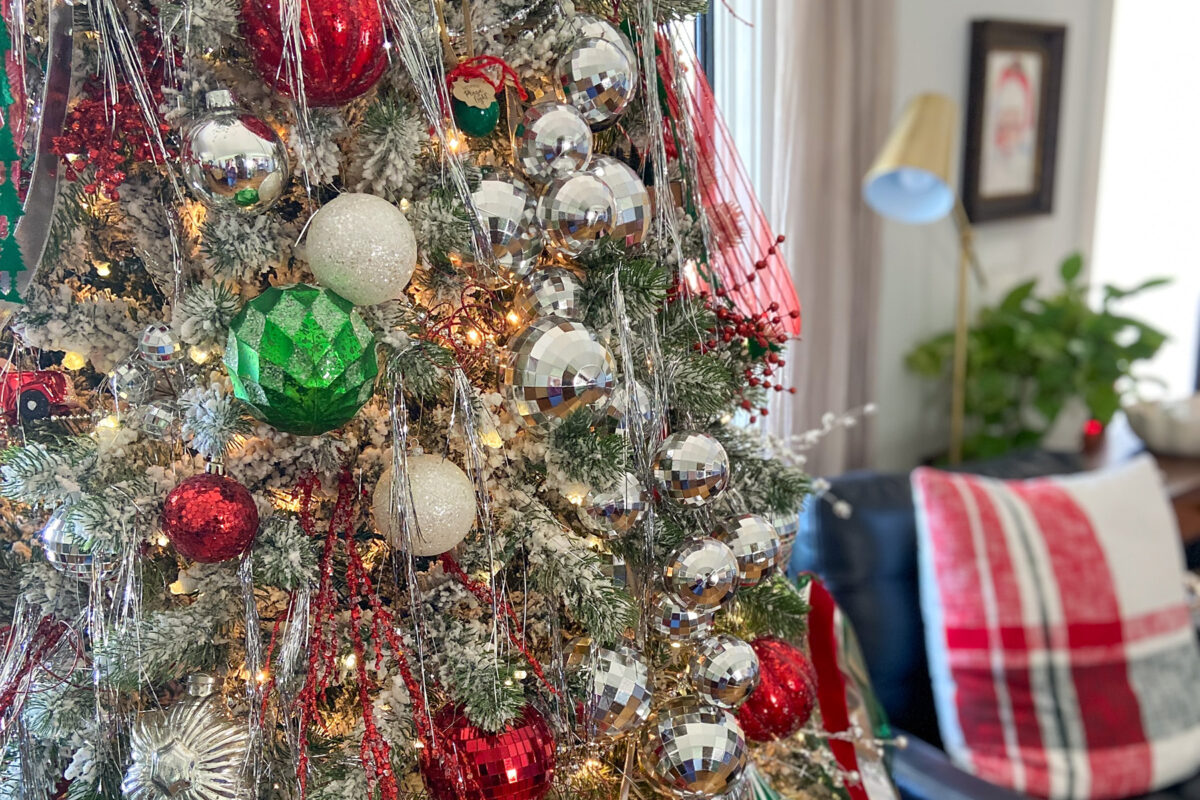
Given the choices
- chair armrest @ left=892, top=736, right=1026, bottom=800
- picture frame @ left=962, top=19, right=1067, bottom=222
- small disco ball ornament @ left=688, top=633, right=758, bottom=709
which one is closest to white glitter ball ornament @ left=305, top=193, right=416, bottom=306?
small disco ball ornament @ left=688, top=633, right=758, bottom=709

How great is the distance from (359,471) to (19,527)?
24 centimetres

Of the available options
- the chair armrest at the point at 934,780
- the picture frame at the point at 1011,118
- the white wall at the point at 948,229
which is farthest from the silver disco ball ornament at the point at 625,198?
the picture frame at the point at 1011,118

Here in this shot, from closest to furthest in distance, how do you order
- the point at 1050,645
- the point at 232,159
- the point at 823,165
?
the point at 232,159 → the point at 1050,645 → the point at 823,165

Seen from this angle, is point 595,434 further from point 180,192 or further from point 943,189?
point 943,189

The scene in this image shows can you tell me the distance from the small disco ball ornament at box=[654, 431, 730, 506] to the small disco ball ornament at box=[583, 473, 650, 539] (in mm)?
21

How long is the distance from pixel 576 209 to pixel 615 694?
12.8 inches

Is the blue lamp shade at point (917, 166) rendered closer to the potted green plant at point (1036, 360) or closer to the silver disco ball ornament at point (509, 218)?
the potted green plant at point (1036, 360)

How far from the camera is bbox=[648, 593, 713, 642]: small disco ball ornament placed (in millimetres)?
610

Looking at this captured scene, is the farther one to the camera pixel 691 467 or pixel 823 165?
pixel 823 165

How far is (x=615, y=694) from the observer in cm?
57

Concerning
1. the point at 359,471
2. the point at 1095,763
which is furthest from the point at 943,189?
the point at 359,471

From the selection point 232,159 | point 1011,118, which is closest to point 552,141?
point 232,159

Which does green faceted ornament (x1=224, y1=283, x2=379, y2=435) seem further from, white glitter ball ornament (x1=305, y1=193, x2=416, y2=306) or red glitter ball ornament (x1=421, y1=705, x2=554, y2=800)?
red glitter ball ornament (x1=421, y1=705, x2=554, y2=800)

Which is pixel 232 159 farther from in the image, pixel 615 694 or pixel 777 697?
pixel 777 697
